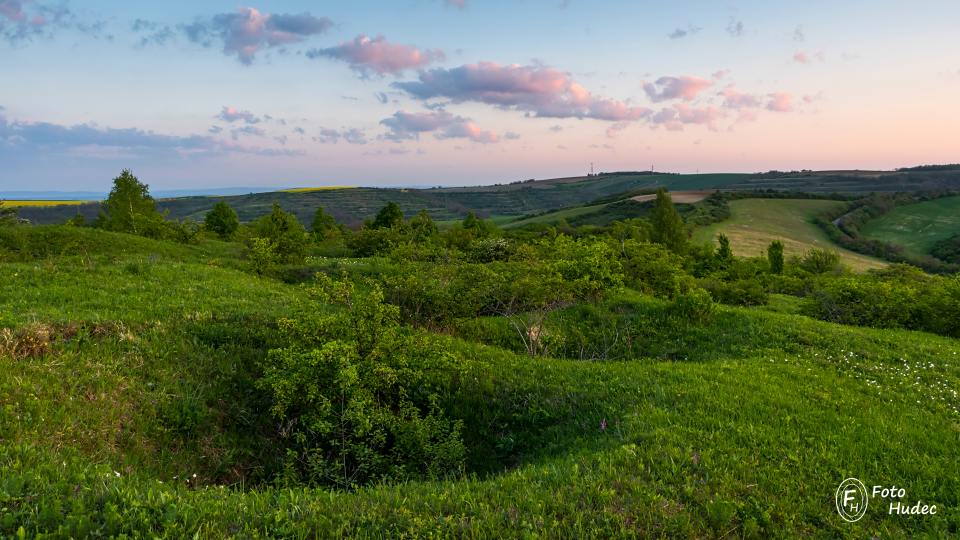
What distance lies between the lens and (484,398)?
1147 centimetres

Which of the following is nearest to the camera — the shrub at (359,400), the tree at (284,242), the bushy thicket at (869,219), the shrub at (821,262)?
the shrub at (359,400)

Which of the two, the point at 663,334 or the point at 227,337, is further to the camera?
the point at 663,334

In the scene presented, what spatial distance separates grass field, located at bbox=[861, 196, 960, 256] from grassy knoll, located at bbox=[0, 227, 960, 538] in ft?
395

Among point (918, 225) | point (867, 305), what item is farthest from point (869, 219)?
point (867, 305)

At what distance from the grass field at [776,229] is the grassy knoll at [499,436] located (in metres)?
79.9

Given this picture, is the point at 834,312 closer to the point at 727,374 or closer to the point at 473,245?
the point at 727,374

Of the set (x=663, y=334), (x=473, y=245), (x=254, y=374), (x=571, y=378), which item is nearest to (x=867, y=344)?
(x=663, y=334)

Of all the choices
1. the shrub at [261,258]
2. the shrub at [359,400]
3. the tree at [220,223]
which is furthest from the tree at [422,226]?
the shrub at [359,400]

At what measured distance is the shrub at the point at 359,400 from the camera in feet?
30.1

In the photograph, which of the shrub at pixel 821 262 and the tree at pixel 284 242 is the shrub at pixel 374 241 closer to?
the tree at pixel 284 242

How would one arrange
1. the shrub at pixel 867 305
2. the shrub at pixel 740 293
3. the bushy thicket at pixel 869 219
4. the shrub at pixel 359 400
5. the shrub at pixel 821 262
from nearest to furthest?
the shrub at pixel 359 400 < the shrub at pixel 867 305 < the shrub at pixel 740 293 < the shrub at pixel 821 262 < the bushy thicket at pixel 869 219

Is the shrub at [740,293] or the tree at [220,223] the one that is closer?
the shrub at [740,293]

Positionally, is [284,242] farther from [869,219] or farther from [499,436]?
[869,219]

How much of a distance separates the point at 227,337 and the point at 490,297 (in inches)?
453
